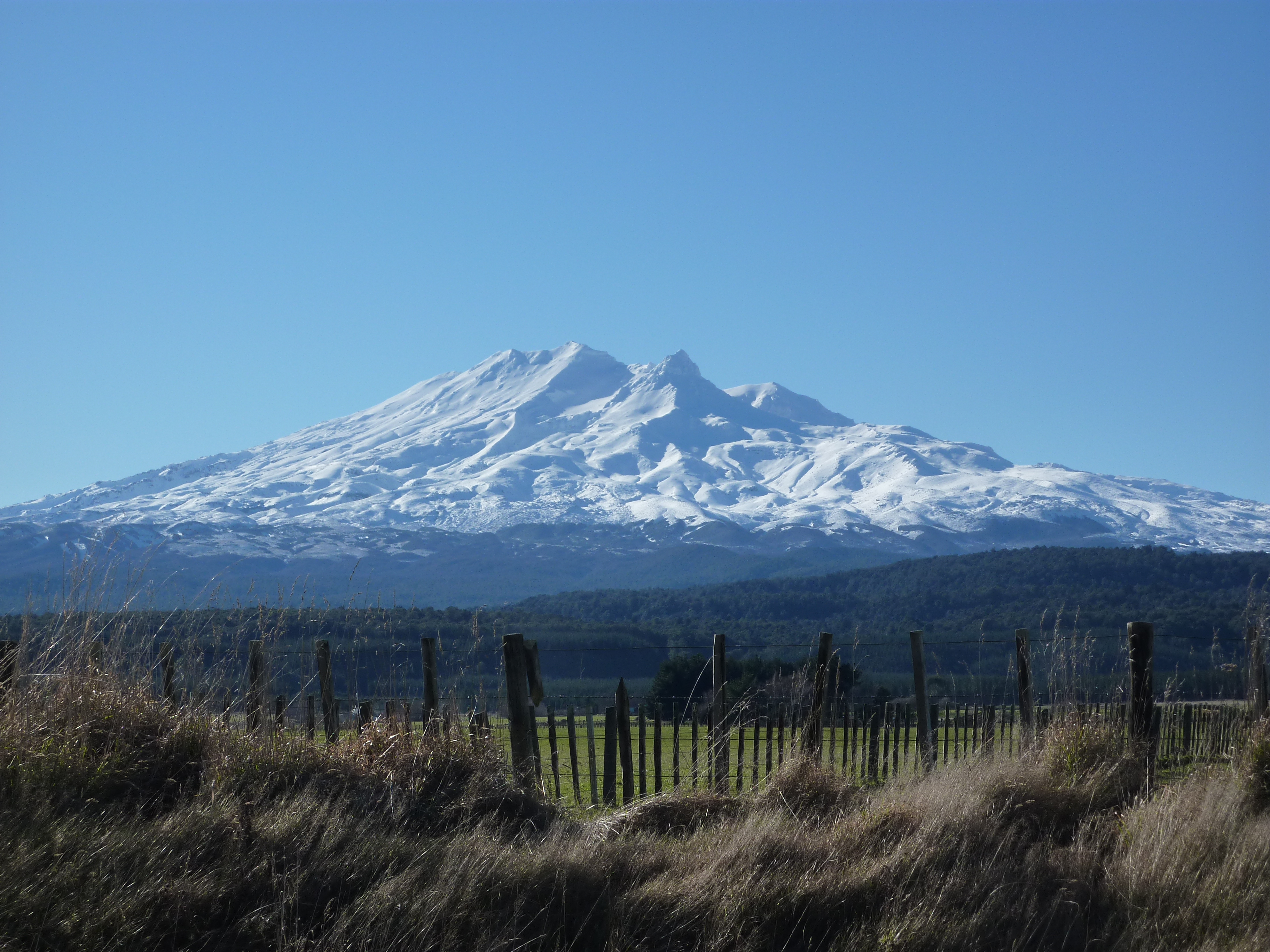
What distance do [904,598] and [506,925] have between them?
4167 inches

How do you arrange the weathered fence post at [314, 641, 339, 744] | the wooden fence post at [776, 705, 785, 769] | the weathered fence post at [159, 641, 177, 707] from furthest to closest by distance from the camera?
the wooden fence post at [776, 705, 785, 769]
the weathered fence post at [314, 641, 339, 744]
the weathered fence post at [159, 641, 177, 707]

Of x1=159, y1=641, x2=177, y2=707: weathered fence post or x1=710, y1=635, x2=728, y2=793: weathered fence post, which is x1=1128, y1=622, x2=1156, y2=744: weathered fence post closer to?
x1=710, y1=635, x2=728, y2=793: weathered fence post

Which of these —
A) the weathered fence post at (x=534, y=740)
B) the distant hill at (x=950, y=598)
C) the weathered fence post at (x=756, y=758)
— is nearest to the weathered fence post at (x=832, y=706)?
the weathered fence post at (x=756, y=758)

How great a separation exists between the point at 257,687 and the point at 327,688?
1031 mm

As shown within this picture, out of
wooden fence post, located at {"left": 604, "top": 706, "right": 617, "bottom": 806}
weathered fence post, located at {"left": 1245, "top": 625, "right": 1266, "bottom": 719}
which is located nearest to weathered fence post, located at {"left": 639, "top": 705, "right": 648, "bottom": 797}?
wooden fence post, located at {"left": 604, "top": 706, "right": 617, "bottom": 806}

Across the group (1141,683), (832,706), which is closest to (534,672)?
(832,706)

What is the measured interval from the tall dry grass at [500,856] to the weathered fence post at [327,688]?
78 cm

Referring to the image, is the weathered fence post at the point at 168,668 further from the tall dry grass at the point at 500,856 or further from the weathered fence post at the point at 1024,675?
the weathered fence post at the point at 1024,675

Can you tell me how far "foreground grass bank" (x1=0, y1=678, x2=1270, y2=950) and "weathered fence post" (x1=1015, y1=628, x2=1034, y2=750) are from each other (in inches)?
52.3

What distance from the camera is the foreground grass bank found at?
5230 millimetres

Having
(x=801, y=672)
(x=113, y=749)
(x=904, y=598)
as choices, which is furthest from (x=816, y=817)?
(x=904, y=598)

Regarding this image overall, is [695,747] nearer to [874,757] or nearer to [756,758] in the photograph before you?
[756,758]

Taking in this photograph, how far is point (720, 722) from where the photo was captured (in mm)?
8891

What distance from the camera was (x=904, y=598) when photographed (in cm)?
10775
